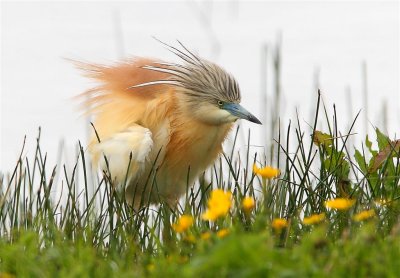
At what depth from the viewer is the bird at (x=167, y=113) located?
4.39 meters

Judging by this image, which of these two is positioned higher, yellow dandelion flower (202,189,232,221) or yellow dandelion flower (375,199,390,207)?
yellow dandelion flower (202,189,232,221)

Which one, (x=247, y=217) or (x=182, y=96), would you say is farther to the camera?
(x=182, y=96)

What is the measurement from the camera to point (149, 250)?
3104 millimetres

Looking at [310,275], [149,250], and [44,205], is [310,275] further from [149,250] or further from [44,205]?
[44,205]

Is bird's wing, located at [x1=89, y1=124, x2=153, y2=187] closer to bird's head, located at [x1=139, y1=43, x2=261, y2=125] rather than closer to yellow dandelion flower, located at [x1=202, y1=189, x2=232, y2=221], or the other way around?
bird's head, located at [x1=139, y1=43, x2=261, y2=125]

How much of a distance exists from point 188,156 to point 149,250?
1.47 m

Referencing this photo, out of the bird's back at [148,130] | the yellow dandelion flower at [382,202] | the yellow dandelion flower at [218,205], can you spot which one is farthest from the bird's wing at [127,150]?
the yellow dandelion flower at [218,205]

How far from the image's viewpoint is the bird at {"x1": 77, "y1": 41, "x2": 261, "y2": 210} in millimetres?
4395

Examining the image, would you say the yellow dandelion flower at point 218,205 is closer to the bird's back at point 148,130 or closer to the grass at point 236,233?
the grass at point 236,233

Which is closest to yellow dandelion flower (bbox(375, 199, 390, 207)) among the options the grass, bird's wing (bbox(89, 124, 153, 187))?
the grass

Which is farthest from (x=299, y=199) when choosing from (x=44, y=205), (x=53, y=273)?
(x=53, y=273)

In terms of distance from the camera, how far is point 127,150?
416 cm

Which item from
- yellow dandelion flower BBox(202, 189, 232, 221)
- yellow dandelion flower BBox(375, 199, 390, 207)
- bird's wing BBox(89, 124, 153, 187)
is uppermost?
yellow dandelion flower BBox(202, 189, 232, 221)

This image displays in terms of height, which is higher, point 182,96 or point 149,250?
point 182,96
